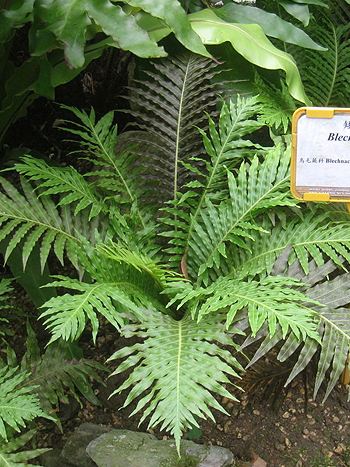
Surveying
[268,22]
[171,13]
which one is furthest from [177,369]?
[268,22]

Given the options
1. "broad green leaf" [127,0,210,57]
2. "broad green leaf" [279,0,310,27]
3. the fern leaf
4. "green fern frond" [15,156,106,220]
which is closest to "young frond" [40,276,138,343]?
the fern leaf

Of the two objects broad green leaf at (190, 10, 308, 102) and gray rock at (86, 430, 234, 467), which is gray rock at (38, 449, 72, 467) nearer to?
gray rock at (86, 430, 234, 467)

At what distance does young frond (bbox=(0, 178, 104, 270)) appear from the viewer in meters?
1.60

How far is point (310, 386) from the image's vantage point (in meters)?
1.79

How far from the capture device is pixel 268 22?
6.49 feet

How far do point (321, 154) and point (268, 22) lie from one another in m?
0.76

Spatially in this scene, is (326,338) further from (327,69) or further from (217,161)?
(327,69)

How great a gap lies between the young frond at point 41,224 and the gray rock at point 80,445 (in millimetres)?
483

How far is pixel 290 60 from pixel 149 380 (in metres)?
1.08

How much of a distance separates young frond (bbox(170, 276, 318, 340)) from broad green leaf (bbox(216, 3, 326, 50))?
85 cm

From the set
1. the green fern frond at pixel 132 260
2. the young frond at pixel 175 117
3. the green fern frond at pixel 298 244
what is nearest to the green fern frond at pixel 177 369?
the green fern frond at pixel 132 260

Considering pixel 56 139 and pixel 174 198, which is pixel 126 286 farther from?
pixel 56 139

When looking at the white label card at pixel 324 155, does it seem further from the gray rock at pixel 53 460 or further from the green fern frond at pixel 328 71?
the gray rock at pixel 53 460

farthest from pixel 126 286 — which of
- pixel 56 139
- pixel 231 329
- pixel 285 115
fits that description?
pixel 56 139
